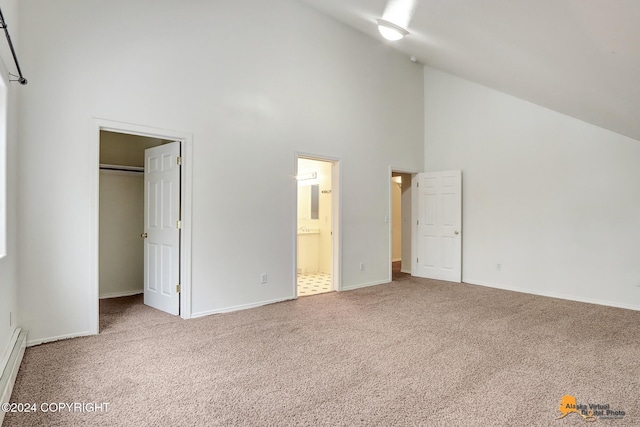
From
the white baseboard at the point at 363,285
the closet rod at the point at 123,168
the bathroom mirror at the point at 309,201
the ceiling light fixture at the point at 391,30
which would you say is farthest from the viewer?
the bathroom mirror at the point at 309,201

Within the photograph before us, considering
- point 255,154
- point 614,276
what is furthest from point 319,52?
point 614,276

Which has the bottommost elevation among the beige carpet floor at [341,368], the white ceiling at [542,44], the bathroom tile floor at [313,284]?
the bathroom tile floor at [313,284]

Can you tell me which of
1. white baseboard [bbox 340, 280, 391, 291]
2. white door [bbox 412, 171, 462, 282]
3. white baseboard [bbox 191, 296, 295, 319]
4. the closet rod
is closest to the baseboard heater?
white baseboard [bbox 191, 296, 295, 319]

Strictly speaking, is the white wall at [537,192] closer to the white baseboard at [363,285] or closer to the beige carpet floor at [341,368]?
the beige carpet floor at [341,368]

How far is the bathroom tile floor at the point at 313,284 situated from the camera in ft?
17.7

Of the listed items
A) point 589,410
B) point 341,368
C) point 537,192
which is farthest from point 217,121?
point 537,192

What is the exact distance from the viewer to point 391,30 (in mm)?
4027

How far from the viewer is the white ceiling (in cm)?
206

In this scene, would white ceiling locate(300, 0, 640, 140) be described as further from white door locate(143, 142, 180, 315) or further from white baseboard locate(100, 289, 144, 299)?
white baseboard locate(100, 289, 144, 299)

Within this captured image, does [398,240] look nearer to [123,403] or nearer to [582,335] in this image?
[582,335]

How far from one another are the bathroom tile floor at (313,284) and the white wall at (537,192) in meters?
2.39

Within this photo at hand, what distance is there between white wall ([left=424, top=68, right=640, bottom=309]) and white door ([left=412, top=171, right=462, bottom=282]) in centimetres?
17

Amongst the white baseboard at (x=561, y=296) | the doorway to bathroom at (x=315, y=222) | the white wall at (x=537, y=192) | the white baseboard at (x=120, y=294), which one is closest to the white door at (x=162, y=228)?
the white baseboard at (x=120, y=294)

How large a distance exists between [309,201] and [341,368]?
198 inches
